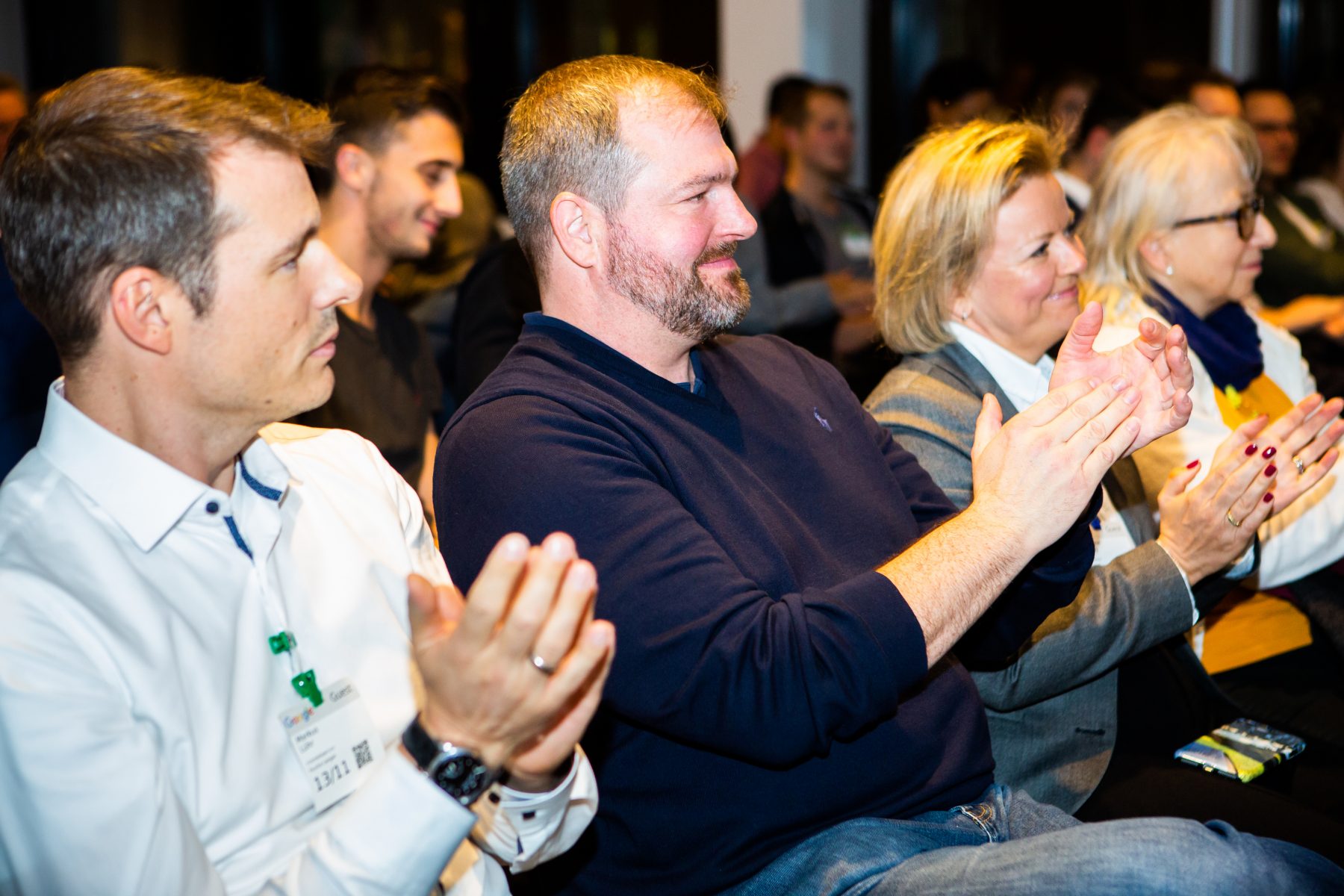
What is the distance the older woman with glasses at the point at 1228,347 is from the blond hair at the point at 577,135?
1118 mm

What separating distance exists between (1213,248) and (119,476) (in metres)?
2.18

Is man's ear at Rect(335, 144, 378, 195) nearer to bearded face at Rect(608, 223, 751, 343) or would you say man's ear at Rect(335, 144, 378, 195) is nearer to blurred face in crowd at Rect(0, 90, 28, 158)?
blurred face in crowd at Rect(0, 90, 28, 158)

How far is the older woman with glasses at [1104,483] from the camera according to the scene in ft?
5.56

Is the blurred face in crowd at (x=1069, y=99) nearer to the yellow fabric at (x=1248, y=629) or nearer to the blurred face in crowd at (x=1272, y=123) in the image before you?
the blurred face in crowd at (x=1272, y=123)

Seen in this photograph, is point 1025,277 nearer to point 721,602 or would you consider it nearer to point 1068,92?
point 721,602

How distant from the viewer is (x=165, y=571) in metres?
1.12

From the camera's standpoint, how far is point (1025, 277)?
204 centimetres

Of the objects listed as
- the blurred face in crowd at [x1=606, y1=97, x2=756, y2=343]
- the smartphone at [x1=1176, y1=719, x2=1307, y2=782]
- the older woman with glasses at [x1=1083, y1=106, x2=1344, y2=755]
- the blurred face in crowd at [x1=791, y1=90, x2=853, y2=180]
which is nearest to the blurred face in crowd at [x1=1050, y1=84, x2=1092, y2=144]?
the blurred face in crowd at [x1=791, y1=90, x2=853, y2=180]

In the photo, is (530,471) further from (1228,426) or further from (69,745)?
(1228,426)

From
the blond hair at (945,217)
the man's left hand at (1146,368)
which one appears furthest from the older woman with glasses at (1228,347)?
the man's left hand at (1146,368)

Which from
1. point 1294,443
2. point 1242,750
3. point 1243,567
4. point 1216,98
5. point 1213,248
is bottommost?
point 1242,750

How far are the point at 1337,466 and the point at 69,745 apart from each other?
86.0 inches

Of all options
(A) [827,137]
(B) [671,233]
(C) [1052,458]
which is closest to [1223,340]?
(C) [1052,458]

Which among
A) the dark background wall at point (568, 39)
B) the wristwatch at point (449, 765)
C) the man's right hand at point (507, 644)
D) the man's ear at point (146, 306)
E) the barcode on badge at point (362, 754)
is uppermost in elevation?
the dark background wall at point (568, 39)
